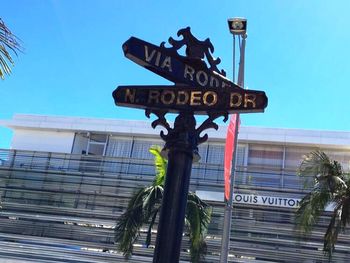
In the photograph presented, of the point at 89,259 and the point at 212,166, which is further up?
the point at 212,166

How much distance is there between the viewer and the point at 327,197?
49.2ft

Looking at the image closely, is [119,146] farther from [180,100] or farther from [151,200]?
[180,100]

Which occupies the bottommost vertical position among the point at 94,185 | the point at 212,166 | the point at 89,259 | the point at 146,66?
the point at 89,259

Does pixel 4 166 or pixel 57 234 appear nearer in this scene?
pixel 57 234

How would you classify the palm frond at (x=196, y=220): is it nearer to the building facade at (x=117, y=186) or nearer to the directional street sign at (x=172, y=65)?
the building facade at (x=117, y=186)

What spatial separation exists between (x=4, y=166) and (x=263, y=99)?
24964 mm

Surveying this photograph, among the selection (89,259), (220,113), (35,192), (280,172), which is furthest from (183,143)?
(35,192)

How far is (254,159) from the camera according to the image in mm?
27266

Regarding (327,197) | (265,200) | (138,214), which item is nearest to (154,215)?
(138,214)

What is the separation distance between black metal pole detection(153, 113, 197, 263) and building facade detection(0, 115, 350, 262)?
1711 cm

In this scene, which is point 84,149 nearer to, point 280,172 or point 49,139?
point 49,139

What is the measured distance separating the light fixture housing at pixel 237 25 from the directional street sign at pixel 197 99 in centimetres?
864

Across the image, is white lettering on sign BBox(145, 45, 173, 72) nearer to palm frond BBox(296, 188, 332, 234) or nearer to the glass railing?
palm frond BBox(296, 188, 332, 234)

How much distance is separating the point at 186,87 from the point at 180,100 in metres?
0.13
